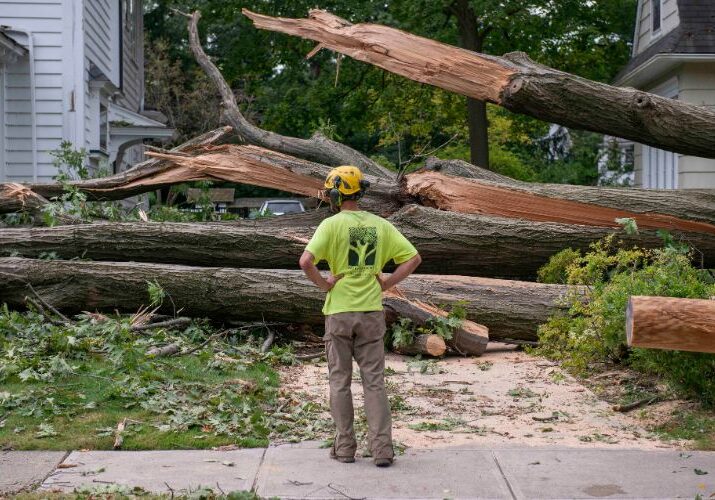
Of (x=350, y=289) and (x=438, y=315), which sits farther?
(x=438, y=315)

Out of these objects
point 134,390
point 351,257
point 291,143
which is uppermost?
point 291,143

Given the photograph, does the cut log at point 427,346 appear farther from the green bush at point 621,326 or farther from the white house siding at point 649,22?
the white house siding at point 649,22

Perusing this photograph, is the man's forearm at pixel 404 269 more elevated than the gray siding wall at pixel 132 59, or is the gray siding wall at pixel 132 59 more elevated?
the gray siding wall at pixel 132 59

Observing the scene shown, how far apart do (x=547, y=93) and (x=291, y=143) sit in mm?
4073

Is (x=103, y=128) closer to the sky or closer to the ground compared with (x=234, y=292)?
closer to the sky

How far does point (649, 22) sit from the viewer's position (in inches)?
757

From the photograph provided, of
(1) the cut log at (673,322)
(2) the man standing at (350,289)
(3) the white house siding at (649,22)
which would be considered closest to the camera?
(1) the cut log at (673,322)

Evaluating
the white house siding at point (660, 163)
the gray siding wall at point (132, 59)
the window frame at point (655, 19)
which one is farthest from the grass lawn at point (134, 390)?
the gray siding wall at point (132, 59)

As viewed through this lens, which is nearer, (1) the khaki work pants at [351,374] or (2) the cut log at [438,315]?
(1) the khaki work pants at [351,374]

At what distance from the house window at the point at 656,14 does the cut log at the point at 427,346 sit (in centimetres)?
1123

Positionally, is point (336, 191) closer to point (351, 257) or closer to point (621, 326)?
point (351, 257)

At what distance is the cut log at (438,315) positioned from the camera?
31.1 ft

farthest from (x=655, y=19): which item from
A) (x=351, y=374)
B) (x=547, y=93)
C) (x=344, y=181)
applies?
(x=351, y=374)

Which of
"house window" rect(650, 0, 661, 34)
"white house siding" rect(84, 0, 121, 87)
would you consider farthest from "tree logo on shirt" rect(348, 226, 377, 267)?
"house window" rect(650, 0, 661, 34)
